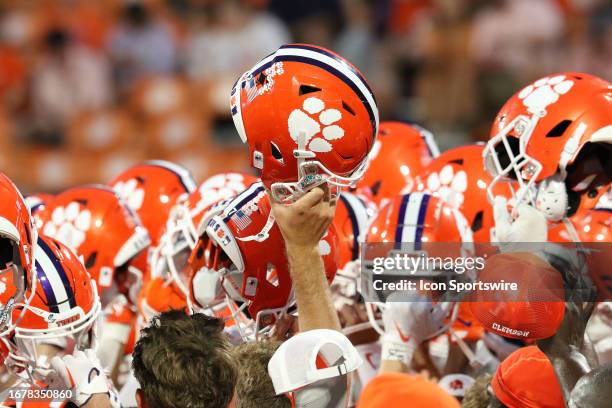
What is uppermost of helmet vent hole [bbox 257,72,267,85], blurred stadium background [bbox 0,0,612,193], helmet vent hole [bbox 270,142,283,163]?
helmet vent hole [bbox 257,72,267,85]

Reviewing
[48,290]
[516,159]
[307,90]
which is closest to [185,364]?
[48,290]

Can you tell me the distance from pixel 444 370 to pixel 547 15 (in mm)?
6638

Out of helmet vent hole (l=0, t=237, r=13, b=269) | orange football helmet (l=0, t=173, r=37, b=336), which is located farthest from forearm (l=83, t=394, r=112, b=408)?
helmet vent hole (l=0, t=237, r=13, b=269)

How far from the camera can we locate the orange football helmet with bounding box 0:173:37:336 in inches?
118

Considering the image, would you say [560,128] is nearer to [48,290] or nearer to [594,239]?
[594,239]

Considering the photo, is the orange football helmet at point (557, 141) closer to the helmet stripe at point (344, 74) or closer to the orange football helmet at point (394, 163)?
the helmet stripe at point (344, 74)

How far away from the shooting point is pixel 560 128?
145 inches

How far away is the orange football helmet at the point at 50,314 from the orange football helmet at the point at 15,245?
1.16 ft

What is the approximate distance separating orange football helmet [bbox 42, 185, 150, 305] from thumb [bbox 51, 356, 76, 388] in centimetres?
106

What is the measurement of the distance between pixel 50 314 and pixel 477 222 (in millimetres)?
1804

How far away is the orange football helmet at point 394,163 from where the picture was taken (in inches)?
196

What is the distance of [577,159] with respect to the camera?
3729 millimetres

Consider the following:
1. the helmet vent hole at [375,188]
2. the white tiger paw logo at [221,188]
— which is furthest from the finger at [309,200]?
the helmet vent hole at [375,188]

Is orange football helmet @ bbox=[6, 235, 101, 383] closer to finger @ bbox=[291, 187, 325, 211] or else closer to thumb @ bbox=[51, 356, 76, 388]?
thumb @ bbox=[51, 356, 76, 388]
